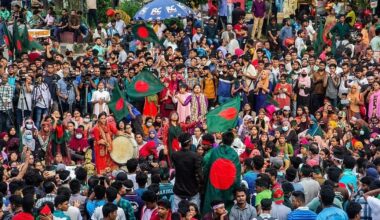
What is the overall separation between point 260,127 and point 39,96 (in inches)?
172

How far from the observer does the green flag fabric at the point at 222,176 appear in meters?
15.2

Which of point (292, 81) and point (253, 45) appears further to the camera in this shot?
point (253, 45)

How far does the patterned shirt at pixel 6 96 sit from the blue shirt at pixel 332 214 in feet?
34.4

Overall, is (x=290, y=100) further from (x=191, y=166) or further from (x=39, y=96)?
(x=191, y=166)

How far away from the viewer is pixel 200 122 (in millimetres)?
22188

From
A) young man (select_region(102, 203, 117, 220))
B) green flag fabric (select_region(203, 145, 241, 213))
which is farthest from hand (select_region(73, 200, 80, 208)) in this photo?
green flag fabric (select_region(203, 145, 241, 213))

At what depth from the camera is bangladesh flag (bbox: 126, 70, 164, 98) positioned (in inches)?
885

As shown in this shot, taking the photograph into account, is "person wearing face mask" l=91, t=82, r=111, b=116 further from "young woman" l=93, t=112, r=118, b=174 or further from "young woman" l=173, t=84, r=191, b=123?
"young woman" l=93, t=112, r=118, b=174

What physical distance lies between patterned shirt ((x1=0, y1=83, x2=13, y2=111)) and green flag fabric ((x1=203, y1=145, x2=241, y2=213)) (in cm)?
843

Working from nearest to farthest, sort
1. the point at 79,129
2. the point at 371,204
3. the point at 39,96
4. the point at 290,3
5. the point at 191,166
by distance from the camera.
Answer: the point at 371,204, the point at 191,166, the point at 79,129, the point at 39,96, the point at 290,3

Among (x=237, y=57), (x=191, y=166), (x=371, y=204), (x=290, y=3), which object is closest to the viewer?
(x=371, y=204)

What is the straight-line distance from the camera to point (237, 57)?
2659 centimetres

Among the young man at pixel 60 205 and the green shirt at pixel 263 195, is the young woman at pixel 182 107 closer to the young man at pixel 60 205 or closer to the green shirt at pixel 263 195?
the green shirt at pixel 263 195

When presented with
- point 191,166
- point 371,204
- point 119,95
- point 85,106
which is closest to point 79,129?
point 119,95
